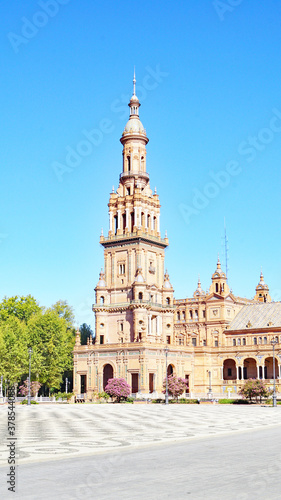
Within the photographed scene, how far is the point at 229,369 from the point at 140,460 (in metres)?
87.1

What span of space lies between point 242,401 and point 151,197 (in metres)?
44.3

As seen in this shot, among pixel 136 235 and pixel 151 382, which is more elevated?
pixel 136 235

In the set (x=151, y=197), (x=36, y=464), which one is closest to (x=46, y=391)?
(x=151, y=197)

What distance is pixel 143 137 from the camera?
104m

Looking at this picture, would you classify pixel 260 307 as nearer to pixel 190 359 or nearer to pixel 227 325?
pixel 227 325

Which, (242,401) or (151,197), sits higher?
(151,197)

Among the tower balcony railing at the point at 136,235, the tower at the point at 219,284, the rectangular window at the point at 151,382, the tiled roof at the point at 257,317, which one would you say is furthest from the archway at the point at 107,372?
the tower at the point at 219,284

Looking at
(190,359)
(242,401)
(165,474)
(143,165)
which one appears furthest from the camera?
(143,165)

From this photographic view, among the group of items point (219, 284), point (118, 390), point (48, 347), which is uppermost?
point (219, 284)

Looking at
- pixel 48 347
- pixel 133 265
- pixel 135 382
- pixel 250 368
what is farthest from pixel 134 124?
pixel 250 368

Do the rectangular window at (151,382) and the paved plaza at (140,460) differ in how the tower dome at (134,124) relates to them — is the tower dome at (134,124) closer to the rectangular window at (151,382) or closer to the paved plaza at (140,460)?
the rectangular window at (151,382)

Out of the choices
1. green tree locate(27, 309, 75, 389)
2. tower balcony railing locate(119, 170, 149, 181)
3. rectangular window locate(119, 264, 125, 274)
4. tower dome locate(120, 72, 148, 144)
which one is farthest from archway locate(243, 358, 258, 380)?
tower dome locate(120, 72, 148, 144)

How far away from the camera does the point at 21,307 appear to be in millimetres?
107812

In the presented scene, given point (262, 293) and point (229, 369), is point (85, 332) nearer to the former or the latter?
point (229, 369)
